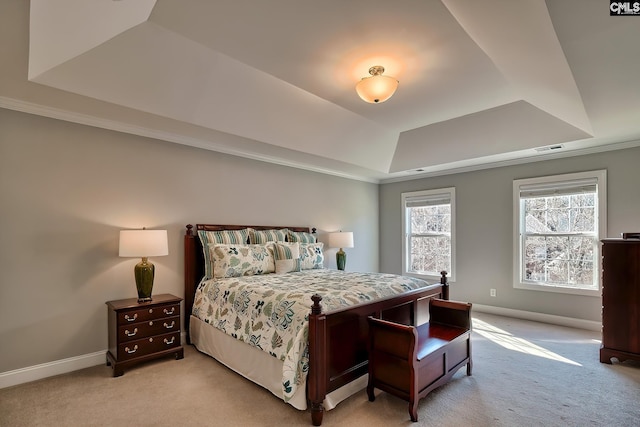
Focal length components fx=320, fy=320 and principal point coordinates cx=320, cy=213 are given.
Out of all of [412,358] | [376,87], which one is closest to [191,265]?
[412,358]

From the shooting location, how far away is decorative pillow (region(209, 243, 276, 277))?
11.4 ft

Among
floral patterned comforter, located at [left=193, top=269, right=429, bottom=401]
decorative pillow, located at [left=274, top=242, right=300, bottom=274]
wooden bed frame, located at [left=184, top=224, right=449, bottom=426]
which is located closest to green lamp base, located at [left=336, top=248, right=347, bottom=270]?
decorative pillow, located at [left=274, top=242, right=300, bottom=274]

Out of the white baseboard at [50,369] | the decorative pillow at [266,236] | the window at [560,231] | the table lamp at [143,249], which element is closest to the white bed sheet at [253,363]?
the table lamp at [143,249]

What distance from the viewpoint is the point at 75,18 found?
6.75 feet

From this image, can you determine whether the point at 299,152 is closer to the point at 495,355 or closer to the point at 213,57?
the point at 213,57

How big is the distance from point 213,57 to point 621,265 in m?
4.25

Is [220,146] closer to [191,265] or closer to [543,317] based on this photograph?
[191,265]

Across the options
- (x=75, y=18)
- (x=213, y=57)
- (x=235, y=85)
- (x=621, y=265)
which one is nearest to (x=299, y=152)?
(x=235, y=85)

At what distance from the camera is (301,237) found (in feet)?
15.3

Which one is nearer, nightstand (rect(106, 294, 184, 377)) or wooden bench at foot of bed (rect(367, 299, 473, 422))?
wooden bench at foot of bed (rect(367, 299, 473, 422))

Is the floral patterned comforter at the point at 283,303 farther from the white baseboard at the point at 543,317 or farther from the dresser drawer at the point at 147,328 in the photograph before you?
the white baseboard at the point at 543,317

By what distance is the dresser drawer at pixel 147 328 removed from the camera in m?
2.88

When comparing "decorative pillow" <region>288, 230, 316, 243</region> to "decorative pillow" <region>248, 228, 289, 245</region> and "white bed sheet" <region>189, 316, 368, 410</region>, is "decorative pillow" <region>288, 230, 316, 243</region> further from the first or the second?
"white bed sheet" <region>189, 316, 368, 410</region>

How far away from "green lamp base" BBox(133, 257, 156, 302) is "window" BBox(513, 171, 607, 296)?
4.82 m
